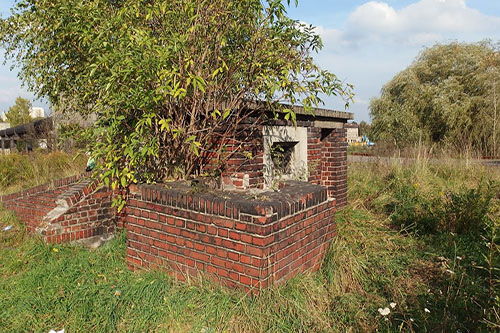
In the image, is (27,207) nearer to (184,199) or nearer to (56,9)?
(56,9)

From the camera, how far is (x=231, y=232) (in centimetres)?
308

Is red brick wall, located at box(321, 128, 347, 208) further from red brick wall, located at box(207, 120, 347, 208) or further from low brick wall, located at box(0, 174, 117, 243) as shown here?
low brick wall, located at box(0, 174, 117, 243)

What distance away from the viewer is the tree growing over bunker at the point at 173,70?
3.35 m

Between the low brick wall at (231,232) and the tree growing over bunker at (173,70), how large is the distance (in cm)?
51

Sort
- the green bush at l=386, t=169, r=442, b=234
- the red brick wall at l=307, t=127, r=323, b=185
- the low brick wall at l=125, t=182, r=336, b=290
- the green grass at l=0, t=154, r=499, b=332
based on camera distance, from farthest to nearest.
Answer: the red brick wall at l=307, t=127, r=323, b=185, the green bush at l=386, t=169, r=442, b=234, the low brick wall at l=125, t=182, r=336, b=290, the green grass at l=0, t=154, r=499, b=332

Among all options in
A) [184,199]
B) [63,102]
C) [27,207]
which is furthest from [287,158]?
[27,207]

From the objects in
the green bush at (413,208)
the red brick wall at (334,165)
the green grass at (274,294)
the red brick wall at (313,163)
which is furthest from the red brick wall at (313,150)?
the green grass at (274,294)

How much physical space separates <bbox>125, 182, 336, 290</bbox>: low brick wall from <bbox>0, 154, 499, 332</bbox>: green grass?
0.54 feet

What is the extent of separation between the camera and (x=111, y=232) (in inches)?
210

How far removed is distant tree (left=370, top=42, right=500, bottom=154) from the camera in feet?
58.6

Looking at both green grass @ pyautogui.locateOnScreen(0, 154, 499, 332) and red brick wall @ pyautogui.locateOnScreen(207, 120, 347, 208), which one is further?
red brick wall @ pyautogui.locateOnScreen(207, 120, 347, 208)

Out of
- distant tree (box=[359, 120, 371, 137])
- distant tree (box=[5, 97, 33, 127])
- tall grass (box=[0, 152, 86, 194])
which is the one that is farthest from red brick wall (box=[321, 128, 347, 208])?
distant tree (box=[5, 97, 33, 127])

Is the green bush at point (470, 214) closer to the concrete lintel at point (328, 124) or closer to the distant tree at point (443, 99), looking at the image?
the concrete lintel at point (328, 124)

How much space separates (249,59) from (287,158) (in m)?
2.22
